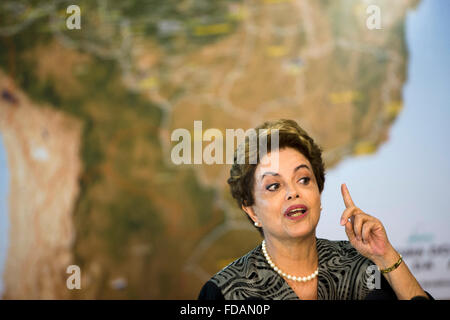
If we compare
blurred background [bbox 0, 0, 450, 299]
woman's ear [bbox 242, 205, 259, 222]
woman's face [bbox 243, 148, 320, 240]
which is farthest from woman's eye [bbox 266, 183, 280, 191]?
blurred background [bbox 0, 0, 450, 299]

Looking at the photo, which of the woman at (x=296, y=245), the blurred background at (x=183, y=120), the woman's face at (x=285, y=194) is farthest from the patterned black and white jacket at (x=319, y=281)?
the blurred background at (x=183, y=120)

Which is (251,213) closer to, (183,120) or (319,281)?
(319,281)

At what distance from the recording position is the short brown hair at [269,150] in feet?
3.76

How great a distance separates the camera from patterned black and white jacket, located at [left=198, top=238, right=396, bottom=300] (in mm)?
1065

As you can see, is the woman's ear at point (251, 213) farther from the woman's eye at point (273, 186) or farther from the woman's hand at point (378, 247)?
the woman's hand at point (378, 247)

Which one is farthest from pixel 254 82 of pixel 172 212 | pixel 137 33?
pixel 172 212

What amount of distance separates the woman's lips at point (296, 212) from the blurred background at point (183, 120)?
1113mm

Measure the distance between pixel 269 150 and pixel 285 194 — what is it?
13 cm

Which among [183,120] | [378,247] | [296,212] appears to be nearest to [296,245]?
[296,212]

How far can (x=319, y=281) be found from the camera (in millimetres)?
1120

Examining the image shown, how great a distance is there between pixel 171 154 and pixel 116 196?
364 mm

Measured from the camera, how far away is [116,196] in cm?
220

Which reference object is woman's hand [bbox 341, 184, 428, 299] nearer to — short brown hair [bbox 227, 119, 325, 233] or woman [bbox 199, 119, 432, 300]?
woman [bbox 199, 119, 432, 300]
